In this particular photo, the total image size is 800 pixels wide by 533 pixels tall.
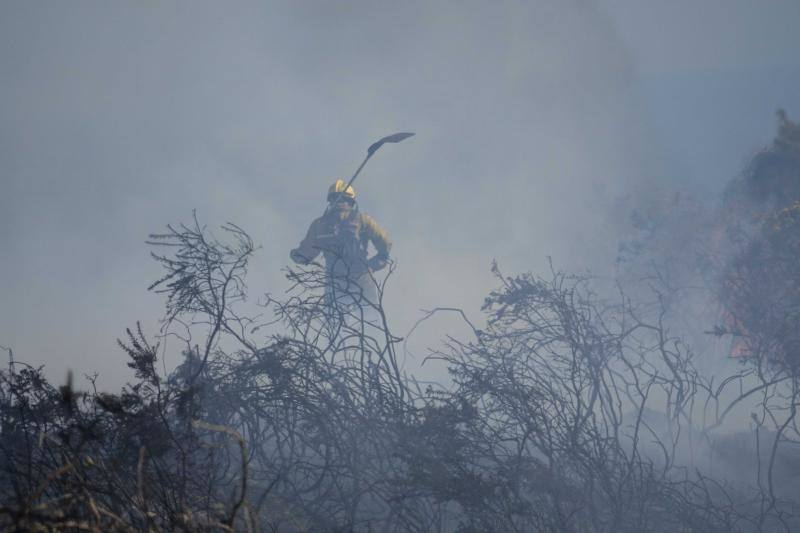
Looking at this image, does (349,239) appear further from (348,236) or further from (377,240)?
(377,240)

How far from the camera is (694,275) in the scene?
632 inches

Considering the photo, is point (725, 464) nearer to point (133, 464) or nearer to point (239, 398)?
point (239, 398)

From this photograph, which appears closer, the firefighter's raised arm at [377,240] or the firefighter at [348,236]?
the firefighter at [348,236]

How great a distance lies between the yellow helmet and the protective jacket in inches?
10.9

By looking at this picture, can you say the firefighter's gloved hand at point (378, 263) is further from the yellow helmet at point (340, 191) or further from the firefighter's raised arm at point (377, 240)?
the yellow helmet at point (340, 191)

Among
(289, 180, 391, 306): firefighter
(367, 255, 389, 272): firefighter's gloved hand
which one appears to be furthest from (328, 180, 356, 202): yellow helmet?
(367, 255, 389, 272): firefighter's gloved hand

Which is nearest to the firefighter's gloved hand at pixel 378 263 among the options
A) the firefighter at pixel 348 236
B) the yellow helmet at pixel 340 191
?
the firefighter at pixel 348 236

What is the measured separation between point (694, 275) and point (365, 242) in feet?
34.6

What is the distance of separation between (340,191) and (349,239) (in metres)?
0.92

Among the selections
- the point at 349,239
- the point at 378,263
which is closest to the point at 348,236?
the point at 349,239

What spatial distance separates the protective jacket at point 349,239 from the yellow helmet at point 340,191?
0.28 metres

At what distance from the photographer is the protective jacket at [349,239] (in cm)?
986

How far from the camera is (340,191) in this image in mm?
10375

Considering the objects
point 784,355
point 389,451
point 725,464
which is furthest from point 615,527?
point 725,464
